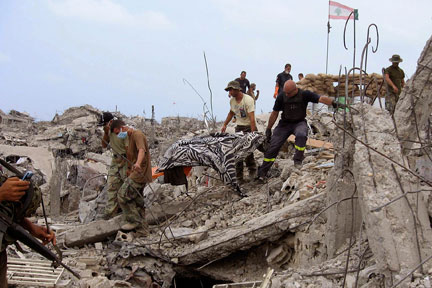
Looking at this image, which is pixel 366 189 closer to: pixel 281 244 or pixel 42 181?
pixel 281 244

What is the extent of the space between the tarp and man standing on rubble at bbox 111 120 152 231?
2.05ft

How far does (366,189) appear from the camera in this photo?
2.97 m

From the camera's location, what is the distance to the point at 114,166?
664 centimetres

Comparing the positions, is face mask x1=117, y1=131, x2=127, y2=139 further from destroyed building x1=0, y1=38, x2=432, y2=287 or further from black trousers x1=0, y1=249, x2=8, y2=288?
black trousers x1=0, y1=249, x2=8, y2=288

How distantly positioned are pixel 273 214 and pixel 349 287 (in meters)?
2.35

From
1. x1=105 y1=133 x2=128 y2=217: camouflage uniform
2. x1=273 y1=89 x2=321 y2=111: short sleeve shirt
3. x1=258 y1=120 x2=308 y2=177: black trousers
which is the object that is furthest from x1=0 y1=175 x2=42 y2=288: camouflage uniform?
x1=273 y1=89 x2=321 y2=111: short sleeve shirt

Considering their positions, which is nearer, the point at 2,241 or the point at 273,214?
the point at 2,241

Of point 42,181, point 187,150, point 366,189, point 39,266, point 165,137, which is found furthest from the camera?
point 165,137

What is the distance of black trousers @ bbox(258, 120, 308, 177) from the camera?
673 centimetres

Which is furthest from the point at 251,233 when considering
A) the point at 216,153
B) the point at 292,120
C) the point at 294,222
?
the point at 292,120

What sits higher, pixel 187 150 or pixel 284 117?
pixel 284 117

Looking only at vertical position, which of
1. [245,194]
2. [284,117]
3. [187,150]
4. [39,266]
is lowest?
[39,266]

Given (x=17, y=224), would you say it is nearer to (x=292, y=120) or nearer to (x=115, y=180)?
(x=115, y=180)

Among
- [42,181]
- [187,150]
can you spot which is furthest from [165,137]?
[187,150]
